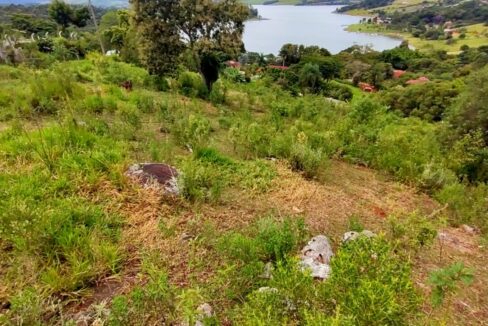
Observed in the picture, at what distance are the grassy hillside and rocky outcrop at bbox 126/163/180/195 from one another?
0.07 metres

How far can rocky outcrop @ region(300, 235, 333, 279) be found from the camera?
2312mm

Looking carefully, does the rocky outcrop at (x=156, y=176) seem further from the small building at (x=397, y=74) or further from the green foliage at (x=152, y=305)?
the small building at (x=397, y=74)

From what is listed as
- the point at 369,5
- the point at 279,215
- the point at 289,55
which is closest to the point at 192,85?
the point at 279,215

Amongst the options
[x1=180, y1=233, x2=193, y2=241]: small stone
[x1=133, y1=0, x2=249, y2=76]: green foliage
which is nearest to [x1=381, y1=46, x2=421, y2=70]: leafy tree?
[x1=133, y1=0, x2=249, y2=76]: green foliage

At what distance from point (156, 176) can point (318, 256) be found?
5.34 ft

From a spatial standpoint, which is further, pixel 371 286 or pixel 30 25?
pixel 30 25

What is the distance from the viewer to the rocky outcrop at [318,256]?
7.59ft

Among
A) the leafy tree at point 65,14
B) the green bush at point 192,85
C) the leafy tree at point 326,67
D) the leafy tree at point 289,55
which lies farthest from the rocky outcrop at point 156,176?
the leafy tree at point 289,55

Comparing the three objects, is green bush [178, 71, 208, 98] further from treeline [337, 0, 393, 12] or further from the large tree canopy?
treeline [337, 0, 393, 12]

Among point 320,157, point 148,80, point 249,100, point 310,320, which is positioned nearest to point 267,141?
point 320,157

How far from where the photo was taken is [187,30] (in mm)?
9812

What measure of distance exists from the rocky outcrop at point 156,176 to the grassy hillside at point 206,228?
7 cm

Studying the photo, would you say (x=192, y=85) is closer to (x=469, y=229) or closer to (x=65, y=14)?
(x=469, y=229)

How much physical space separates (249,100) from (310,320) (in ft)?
26.6
